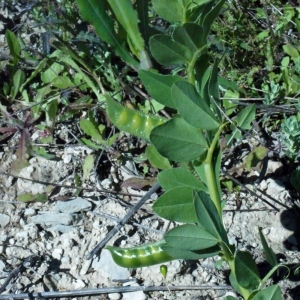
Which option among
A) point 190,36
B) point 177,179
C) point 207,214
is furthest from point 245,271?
point 190,36

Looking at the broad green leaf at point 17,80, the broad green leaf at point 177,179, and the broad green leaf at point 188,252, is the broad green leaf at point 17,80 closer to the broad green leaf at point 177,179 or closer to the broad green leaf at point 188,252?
the broad green leaf at point 177,179

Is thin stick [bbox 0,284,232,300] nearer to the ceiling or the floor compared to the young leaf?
nearer to the floor

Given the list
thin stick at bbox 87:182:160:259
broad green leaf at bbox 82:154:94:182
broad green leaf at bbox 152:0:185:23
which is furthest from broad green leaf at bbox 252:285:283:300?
broad green leaf at bbox 82:154:94:182

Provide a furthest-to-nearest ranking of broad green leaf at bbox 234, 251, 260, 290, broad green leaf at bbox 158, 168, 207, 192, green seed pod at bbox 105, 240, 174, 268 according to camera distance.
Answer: green seed pod at bbox 105, 240, 174, 268 < broad green leaf at bbox 158, 168, 207, 192 < broad green leaf at bbox 234, 251, 260, 290

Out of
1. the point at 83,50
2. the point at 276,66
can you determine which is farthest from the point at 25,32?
the point at 276,66

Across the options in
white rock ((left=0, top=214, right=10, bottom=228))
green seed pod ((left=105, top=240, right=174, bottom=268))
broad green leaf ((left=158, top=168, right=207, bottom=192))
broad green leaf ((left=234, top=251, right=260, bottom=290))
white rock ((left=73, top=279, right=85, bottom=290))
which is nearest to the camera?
broad green leaf ((left=234, top=251, right=260, bottom=290))

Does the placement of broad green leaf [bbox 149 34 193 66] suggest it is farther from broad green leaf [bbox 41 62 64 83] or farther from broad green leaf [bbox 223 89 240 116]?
broad green leaf [bbox 41 62 64 83]

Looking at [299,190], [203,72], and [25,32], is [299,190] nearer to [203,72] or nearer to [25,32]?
[203,72]

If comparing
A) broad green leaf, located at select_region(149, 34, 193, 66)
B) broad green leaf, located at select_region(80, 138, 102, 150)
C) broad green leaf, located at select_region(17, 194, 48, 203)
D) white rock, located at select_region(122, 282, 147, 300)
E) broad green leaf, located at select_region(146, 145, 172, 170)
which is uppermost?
broad green leaf, located at select_region(149, 34, 193, 66)
